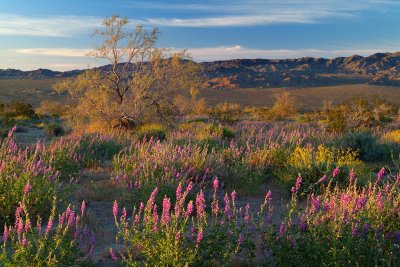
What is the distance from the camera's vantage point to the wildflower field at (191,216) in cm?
373

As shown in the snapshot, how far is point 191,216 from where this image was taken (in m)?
6.26

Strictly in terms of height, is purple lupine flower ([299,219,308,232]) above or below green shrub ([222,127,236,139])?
above

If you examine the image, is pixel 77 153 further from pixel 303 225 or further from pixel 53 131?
pixel 53 131

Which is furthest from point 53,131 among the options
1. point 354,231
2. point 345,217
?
point 354,231

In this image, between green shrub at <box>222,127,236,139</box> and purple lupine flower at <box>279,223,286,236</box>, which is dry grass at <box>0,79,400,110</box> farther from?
purple lupine flower at <box>279,223,286,236</box>

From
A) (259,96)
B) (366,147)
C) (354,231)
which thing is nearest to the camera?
(354,231)

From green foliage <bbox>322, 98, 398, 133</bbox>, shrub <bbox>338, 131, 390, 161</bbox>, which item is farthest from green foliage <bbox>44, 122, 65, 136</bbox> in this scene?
shrub <bbox>338, 131, 390, 161</bbox>

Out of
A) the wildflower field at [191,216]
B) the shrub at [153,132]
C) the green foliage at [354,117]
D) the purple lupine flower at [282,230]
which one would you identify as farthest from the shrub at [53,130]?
the purple lupine flower at [282,230]

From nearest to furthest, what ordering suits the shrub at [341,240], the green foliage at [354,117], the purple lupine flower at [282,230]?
the shrub at [341,240]
the purple lupine flower at [282,230]
the green foliage at [354,117]

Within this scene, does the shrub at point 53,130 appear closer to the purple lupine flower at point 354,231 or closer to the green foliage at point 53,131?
the green foliage at point 53,131

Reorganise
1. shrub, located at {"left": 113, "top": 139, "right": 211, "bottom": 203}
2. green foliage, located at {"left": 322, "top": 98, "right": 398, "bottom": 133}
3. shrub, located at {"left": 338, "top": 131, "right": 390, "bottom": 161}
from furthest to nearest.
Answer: green foliage, located at {"left": 322, "top": 98, "right": 398, "bottom": 133}, shrub, located at {"left": 338, "top": 131, "right": 390, "bottom": 161}, shrub, located at {"left": 113, "top": 139, "right": 211, "bottom": 203}

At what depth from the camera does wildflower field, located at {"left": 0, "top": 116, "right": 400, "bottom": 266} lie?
3727 millimetres

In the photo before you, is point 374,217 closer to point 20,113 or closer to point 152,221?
point 152,221

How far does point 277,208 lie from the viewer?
21.8ft
